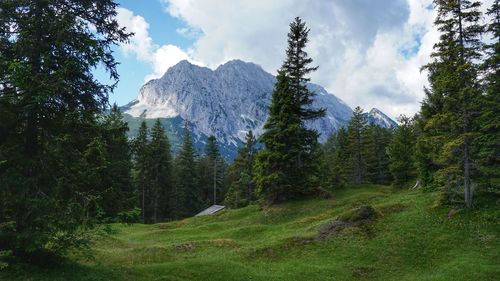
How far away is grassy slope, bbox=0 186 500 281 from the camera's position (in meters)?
21.0

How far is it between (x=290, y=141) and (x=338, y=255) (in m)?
21.0

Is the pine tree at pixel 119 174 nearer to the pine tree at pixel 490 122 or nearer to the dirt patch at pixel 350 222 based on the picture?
the dirt patch at pixel 350 222

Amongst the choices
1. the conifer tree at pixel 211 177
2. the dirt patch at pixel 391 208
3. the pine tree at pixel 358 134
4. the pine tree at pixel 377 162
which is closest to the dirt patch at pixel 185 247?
the dirt patch at pixel 391 208

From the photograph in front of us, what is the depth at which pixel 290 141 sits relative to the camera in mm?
45250

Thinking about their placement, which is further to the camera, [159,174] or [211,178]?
[211,178]

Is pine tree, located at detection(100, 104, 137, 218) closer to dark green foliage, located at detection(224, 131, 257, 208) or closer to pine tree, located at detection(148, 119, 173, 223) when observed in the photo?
pine tree, located at detection(148, 119, 173, 223)

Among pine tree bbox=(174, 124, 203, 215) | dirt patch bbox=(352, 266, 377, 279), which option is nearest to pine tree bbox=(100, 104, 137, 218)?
pine tree bbox=(174, 124, 203, 215)

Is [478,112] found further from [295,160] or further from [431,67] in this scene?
[295,160]

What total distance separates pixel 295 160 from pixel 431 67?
1861 cm

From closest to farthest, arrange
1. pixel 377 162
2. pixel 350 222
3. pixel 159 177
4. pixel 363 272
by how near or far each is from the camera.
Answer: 1. pixel 363 272
2. pixel 350 222
3. pixel 159 177
4. pixel 377 162

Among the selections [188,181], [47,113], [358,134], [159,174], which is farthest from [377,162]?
[47,113]

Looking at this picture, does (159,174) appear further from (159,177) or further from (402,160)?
(402,160)

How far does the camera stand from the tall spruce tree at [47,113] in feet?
49.4

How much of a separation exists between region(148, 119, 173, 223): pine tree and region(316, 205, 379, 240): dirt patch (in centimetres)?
4913
